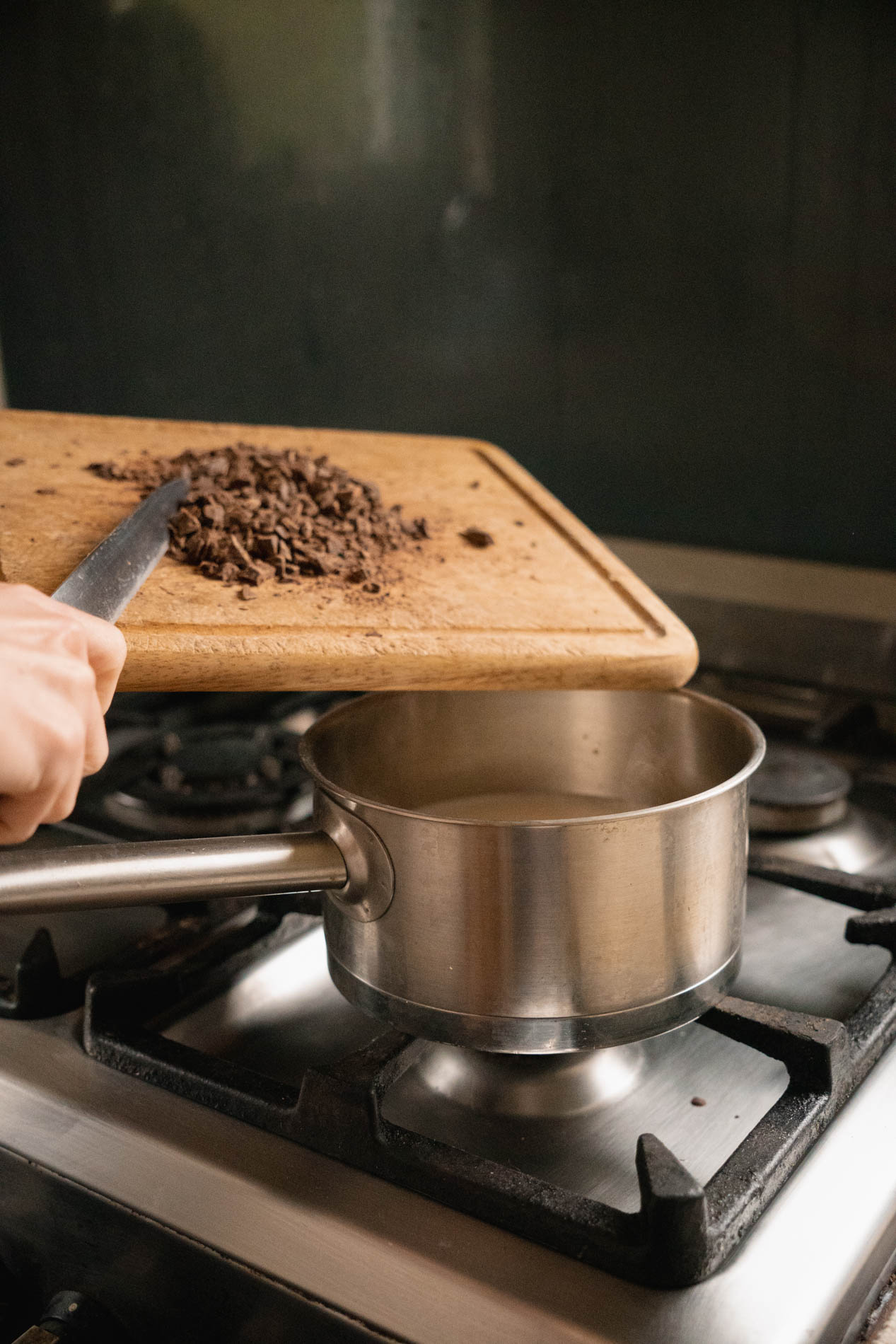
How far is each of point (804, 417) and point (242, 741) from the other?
525mm

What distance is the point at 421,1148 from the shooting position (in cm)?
46

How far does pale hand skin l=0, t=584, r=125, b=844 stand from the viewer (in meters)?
0.38

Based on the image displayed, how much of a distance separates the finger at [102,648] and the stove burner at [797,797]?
465 mm

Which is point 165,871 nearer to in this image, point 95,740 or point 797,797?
point 95,740

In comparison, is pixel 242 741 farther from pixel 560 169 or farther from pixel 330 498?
pixel 560 169

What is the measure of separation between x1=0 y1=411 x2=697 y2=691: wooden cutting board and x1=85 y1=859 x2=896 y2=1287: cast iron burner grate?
167mm

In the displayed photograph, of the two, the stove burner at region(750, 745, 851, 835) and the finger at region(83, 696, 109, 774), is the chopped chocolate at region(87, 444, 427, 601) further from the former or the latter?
the stove burner at region(750, 745, 851, 835)

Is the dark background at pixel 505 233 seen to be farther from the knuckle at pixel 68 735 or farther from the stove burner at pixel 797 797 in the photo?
the knuckle at pixel 68 735

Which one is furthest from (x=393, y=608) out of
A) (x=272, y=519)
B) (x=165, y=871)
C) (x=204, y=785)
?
(x=204, y=785)

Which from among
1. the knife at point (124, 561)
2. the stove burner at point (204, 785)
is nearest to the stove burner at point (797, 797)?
the stove burner at point (204, 785)

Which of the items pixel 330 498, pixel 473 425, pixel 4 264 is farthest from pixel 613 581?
pixel 4 264

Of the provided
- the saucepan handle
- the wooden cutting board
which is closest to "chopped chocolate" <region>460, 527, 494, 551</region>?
the wooden cutting board

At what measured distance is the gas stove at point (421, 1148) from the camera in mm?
412

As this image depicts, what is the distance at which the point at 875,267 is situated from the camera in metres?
0.86
